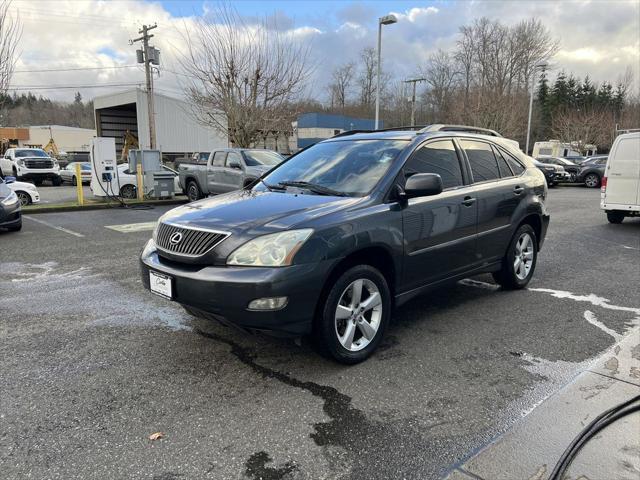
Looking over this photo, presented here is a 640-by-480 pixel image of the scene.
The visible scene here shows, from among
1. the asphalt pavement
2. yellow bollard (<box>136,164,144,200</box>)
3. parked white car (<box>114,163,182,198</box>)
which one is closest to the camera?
the asphalt pavement

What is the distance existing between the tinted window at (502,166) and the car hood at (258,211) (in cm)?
230

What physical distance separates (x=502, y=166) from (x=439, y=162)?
1.21 metres

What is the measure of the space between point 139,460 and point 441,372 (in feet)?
6.86

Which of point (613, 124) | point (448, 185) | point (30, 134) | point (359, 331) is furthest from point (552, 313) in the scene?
point (30, 134)

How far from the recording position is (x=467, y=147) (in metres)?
4.81

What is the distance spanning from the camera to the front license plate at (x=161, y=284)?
336 centimetres

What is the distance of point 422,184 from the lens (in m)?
3.71

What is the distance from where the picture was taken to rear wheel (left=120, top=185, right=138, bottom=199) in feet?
52.5

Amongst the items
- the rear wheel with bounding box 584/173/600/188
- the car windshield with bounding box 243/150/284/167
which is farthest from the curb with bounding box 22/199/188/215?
the rear wheel with bounding box 584/173/600/188

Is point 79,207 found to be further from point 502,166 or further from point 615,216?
point 615,216

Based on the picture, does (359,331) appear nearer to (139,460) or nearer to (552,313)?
(139,460)

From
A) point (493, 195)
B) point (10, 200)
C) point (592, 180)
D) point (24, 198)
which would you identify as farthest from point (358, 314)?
point (592, 180)

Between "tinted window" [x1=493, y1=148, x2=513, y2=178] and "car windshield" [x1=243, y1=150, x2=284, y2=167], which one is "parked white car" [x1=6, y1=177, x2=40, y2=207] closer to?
"car windshield" [x1=243, y1=150, x2=284, y2=167]

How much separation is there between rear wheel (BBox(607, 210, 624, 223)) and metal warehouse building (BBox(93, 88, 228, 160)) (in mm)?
30352
